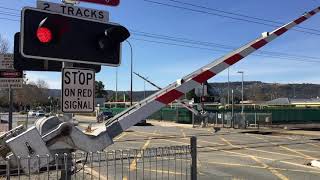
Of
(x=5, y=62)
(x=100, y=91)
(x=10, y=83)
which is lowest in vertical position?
(x=10, y=83)

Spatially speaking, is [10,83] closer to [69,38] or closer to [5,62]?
[5,62]

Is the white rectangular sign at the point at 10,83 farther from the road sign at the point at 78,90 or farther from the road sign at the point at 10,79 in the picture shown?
the road sign at the point at 78,90

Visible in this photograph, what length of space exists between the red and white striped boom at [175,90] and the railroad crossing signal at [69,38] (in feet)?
2.21

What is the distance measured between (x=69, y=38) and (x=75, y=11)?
1.16 feet

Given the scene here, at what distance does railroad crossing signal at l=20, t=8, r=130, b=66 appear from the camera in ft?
17.5

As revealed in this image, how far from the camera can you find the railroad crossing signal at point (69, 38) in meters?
5.33

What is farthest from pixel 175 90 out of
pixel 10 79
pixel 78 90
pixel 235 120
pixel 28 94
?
pixel 28 94

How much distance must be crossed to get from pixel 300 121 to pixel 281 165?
52812mm

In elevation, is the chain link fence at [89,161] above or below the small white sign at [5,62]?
below

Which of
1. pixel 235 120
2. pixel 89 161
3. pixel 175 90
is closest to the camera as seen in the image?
pixel 89 161

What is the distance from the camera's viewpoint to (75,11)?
5.73 metres

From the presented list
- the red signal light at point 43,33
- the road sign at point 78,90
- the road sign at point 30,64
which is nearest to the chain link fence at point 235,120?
the road sign at point 30,64

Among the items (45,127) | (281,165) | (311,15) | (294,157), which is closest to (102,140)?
(45,127)

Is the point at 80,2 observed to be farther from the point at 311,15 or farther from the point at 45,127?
the point at 311,15
